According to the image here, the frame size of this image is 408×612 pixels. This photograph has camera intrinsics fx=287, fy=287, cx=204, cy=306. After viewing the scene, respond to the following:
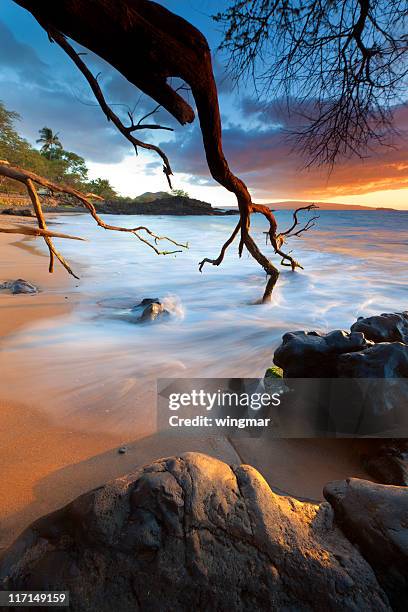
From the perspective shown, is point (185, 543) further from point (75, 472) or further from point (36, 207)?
point (36, 207)

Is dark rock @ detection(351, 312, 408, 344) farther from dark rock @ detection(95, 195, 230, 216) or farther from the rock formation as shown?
dark rock @ detection(95, 195, 230, 216)

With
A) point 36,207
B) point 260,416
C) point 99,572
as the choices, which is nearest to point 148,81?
point 36,207

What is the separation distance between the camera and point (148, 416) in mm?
2928

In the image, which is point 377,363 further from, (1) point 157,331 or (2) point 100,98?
(1) point 157,331

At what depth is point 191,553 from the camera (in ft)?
3.61

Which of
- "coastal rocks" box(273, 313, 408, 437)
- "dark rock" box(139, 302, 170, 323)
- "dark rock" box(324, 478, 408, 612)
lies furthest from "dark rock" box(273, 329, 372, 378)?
"dark rock" box(139, 302, 170, 323)

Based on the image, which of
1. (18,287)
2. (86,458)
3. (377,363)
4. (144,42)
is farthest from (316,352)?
(18,287)

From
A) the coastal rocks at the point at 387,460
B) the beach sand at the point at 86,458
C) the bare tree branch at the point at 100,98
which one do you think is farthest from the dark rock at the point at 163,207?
the coastal rocks at the point at 387,460

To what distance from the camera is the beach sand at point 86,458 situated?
6.28 feet

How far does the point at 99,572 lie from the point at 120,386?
8.39ft

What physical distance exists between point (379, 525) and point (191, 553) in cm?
78

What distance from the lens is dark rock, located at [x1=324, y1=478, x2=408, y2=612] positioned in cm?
107

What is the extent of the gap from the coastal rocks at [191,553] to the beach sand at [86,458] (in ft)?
2.45

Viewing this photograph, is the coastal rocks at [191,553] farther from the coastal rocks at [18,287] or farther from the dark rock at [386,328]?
the coastal rocks at [18,287]
